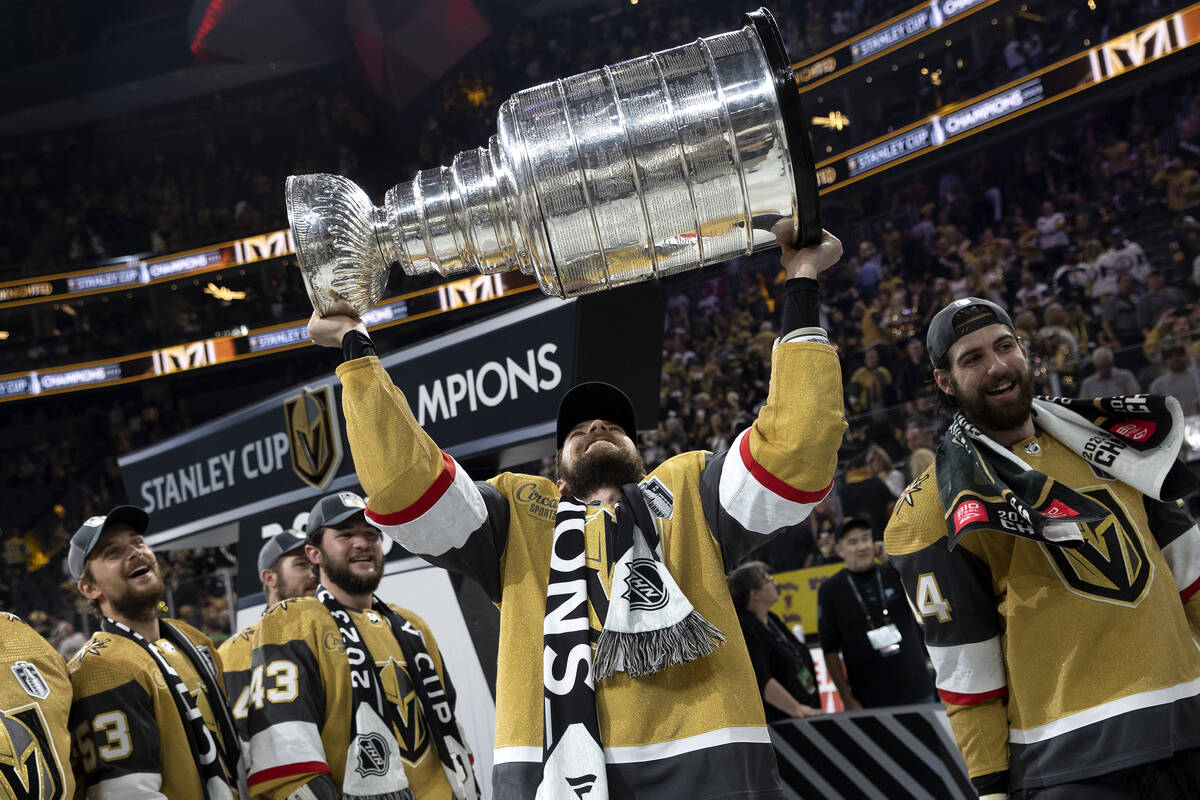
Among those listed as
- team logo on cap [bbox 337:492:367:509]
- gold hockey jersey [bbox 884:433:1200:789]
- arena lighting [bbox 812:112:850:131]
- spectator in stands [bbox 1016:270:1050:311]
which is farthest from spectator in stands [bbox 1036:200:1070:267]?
gold hockey jersey [bbox 884:433:1200:789]

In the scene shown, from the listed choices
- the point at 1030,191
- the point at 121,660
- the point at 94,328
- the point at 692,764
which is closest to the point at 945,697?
the point at 692,764

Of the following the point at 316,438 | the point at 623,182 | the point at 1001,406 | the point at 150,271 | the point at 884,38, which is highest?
the point at 150,271

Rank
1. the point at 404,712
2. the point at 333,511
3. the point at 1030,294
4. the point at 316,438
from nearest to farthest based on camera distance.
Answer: the point at 404,712
the point at 333,511
the point at 316,438
the point at 1030,294

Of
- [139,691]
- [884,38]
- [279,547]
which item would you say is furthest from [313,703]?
[884,38]

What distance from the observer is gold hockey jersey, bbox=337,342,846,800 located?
2.32m

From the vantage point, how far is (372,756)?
387 cm

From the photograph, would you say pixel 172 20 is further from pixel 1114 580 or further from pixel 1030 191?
pixel 1114 580

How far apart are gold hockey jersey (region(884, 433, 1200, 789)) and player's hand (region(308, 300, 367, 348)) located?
1.52 m

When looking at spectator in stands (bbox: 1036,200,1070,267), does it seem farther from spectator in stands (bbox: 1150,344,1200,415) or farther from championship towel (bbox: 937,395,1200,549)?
championship towel (bbox: 937,395,1200,549)

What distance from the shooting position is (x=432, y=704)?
13.7ft

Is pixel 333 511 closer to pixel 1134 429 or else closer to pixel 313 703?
pixel 313 703

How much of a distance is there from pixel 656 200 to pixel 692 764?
1.17 m

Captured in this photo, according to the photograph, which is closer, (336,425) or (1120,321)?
(336,425)

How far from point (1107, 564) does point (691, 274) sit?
1658 centimetres
